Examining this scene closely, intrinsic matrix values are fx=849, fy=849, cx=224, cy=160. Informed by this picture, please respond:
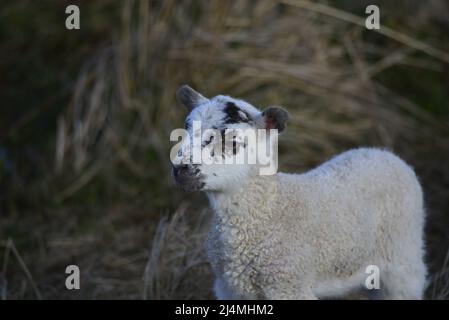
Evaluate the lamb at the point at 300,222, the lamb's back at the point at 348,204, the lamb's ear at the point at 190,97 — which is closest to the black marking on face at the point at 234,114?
the lamb at the point at 300,222

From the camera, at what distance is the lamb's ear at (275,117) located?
3305 millimetres

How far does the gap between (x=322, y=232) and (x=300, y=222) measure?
0.10 meters

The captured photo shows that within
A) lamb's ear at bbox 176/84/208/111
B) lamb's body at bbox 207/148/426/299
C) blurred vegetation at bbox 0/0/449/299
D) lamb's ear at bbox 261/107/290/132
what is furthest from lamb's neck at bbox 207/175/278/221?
blurred vegetation at bbox 0/0/449/299

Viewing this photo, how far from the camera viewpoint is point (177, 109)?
6277 millimetres

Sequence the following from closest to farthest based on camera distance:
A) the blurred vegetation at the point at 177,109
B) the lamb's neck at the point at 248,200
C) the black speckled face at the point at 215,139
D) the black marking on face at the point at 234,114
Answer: the black speckled face at the point at 215,139, the black marking on face at the point at 234,114, the lamb's neck at the point at 248,200, the blurred vegetation at the point at 177,109

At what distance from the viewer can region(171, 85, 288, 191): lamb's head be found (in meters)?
3.17

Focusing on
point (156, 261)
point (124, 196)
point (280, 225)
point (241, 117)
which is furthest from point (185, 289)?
point (124, 196)

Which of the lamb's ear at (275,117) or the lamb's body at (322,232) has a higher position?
the lamb's ear at (275,117)

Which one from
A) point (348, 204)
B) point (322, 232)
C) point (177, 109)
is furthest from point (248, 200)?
point (177, 109)

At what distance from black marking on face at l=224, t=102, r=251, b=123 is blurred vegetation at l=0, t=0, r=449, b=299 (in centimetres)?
222

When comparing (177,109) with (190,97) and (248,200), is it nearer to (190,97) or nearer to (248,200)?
(190,97)

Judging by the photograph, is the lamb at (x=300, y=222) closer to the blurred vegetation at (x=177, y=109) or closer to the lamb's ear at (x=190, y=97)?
the lamb's ear at (x=190, y=97)

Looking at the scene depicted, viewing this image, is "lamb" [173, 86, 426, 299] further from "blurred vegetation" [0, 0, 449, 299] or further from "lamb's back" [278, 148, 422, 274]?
"blurred vegetation" [0, 0, 449, 299]

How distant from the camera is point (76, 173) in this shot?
621cm
